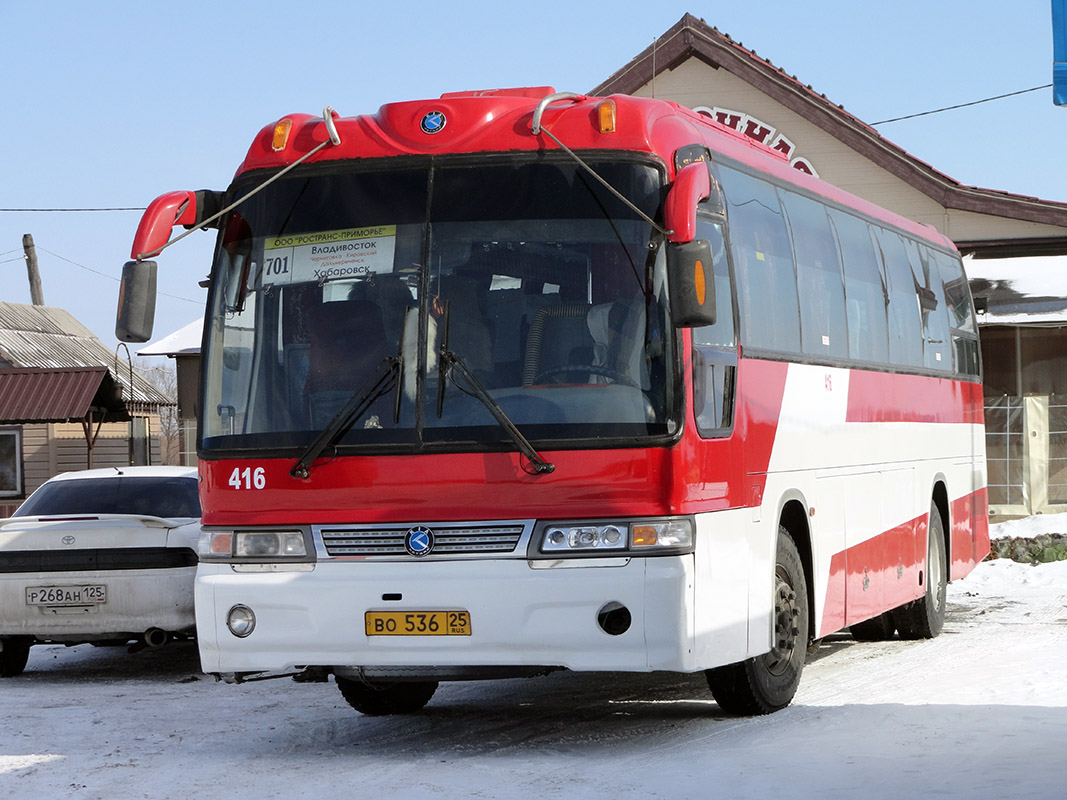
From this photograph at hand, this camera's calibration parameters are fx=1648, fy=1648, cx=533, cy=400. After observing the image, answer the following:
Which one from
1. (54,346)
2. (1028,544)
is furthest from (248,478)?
(54,346)

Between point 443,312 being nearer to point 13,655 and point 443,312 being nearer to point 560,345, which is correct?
point 560,345

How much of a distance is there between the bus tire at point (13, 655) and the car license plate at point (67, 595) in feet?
1.85

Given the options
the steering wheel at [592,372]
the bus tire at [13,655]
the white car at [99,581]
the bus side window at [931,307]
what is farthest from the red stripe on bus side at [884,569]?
the bus tire at [13,655]

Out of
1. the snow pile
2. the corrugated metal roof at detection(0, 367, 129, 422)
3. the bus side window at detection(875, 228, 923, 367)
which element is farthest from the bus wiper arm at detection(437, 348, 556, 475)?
the corrugated metal roof at detection(0, 367, 129, 422)

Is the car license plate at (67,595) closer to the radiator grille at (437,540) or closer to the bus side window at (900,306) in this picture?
the radiator grille at (437,540)

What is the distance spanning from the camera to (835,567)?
10.5m

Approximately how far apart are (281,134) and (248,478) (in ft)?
6.04

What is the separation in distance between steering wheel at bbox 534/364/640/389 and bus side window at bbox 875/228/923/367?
196 inches

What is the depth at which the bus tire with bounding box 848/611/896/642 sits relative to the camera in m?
13.6

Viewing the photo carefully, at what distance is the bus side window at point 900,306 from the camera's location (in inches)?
497

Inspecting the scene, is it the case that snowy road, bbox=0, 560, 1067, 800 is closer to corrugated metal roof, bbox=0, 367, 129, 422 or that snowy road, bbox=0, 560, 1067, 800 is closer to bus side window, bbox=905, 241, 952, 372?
bus side window, bbox=905, 241, 952, 372

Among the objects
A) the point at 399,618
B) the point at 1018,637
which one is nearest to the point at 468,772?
the point at 399,618

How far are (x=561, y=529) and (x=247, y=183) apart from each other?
2.51 metres

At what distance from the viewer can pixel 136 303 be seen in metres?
8.13
